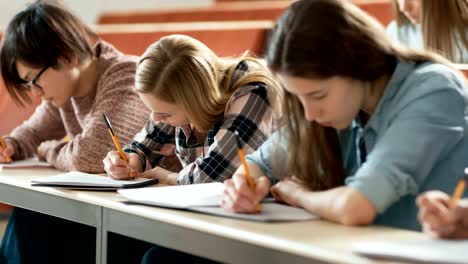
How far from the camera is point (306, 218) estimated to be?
71.0 inches

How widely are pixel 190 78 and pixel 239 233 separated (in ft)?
2.23

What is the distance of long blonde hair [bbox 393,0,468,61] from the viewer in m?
3.05

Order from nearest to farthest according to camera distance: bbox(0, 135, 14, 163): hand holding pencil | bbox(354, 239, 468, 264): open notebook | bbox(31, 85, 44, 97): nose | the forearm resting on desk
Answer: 1. bbox(354, 239, 468, 264): open notebook
2. the forearm resting on desk
3. bbox(31, 85, 44, 97): nose
4. bbox(0, 135, 14, 163): hand holding pencil

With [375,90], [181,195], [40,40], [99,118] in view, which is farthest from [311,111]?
[40,40]

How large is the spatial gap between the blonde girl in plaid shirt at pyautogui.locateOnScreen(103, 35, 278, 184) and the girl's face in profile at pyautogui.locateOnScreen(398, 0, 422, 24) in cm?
105

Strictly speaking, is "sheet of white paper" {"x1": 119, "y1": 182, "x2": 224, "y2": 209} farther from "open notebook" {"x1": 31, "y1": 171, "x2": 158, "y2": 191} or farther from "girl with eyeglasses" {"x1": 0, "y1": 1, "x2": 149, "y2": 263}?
"girl with eyeglasses" {"x1": 0, "y1": 1, "x2": 149, "y2": 263}

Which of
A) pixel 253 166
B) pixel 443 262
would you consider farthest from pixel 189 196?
pixel 443 262

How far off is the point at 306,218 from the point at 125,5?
5.23 m

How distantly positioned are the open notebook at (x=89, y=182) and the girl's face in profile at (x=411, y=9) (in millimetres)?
1350

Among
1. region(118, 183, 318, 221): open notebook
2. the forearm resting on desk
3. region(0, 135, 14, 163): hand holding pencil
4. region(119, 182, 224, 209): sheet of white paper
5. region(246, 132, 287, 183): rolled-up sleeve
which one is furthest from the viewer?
region(0, 135, 14, 163): hand holding pencil

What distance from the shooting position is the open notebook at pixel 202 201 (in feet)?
5.98

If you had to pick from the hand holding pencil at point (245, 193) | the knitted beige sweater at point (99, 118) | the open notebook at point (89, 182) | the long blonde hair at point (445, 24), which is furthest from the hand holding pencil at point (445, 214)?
the long blonde hair at point (445, 24)

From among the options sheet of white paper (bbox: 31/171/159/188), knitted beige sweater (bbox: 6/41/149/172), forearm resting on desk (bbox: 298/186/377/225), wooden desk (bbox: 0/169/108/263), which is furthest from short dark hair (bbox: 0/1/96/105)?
forearm resting on desk (bbox: 298/186/377/225)

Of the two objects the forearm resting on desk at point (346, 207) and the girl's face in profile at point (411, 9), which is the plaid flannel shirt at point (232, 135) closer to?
the forearm resting on desk at point (346, 207)
